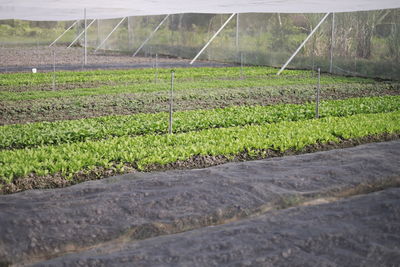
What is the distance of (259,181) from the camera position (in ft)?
21.6

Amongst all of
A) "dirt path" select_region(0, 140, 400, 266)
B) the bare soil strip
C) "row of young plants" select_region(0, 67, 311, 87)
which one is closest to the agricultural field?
"row of young plants" select_region(0, 67, 311, 87)

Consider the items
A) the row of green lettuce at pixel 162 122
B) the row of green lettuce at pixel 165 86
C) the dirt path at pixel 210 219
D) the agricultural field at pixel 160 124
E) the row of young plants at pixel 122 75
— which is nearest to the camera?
the dirt path at pixel 210 219

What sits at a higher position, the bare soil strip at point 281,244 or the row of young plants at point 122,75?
the row of young plants at point 122,75

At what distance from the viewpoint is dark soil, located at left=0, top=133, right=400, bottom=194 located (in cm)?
684

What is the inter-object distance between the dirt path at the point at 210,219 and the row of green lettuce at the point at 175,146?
0.73m

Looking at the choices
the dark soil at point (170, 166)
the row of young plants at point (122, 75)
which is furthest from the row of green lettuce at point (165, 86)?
the dark soil at point (170, 166)

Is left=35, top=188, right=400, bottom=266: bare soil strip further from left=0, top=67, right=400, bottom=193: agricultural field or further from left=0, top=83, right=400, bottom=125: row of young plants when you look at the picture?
left=0, top=83, right=400, bottom=125: row of young plants

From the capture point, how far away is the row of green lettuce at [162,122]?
365 inches

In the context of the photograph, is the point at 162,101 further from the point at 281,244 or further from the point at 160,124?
the point at 281,244

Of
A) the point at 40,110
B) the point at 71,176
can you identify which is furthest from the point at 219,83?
the point at 71,176

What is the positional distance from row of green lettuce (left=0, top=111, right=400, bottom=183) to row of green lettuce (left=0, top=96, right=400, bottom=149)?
0.78m

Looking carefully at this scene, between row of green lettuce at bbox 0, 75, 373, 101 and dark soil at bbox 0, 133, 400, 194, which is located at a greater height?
row of green lettuce at bbox 0, 75, 373, 101

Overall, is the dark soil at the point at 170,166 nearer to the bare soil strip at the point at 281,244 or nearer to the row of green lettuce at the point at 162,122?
the row of green lettuce at the point at 162,122

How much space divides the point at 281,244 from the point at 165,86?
13.2m
